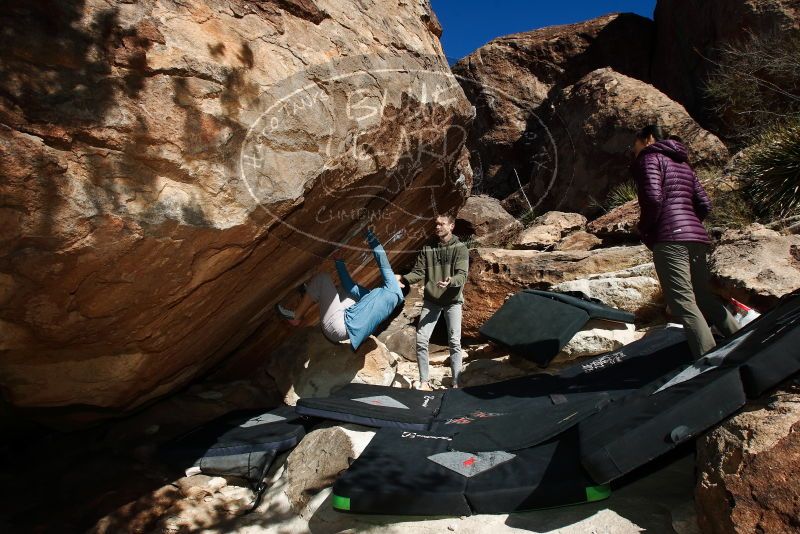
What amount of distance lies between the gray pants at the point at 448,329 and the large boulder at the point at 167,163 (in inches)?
46.5

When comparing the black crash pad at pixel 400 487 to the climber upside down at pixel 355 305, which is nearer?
the black crash pad at pixel 400 487

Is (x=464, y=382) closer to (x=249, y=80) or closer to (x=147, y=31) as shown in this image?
(x=249, y=80)

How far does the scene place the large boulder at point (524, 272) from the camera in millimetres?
6230

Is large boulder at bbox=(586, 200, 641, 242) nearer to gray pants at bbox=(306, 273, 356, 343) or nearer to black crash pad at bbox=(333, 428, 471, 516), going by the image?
gray pants at bbox=(306, 273, 356, 343)

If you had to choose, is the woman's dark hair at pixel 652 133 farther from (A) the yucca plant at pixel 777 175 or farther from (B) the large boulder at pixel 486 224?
(B) the large boulder at pixel 486 224

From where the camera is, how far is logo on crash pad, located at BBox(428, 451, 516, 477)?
269 centimetres

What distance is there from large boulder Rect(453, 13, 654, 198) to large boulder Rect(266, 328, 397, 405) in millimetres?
10933

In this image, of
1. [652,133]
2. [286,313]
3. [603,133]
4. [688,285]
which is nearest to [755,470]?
[688,285]

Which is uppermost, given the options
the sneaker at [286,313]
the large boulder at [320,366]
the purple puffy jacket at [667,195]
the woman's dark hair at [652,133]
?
the woman's dark hair at [652,133]

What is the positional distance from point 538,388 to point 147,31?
3.52 m

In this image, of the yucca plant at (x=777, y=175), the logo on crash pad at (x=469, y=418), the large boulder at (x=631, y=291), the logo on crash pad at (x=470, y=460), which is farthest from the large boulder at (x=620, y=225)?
the logo on crash pad at (x=470, y=460)

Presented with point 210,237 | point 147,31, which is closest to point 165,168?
point 210,237

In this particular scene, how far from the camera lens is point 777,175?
6.02m

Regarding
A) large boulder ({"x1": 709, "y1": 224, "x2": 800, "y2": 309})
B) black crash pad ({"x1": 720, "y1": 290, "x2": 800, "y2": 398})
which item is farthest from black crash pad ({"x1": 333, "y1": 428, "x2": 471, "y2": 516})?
large boulder ({"x1": 709, "y1": 224, "x2": 800, "y2": 309})
